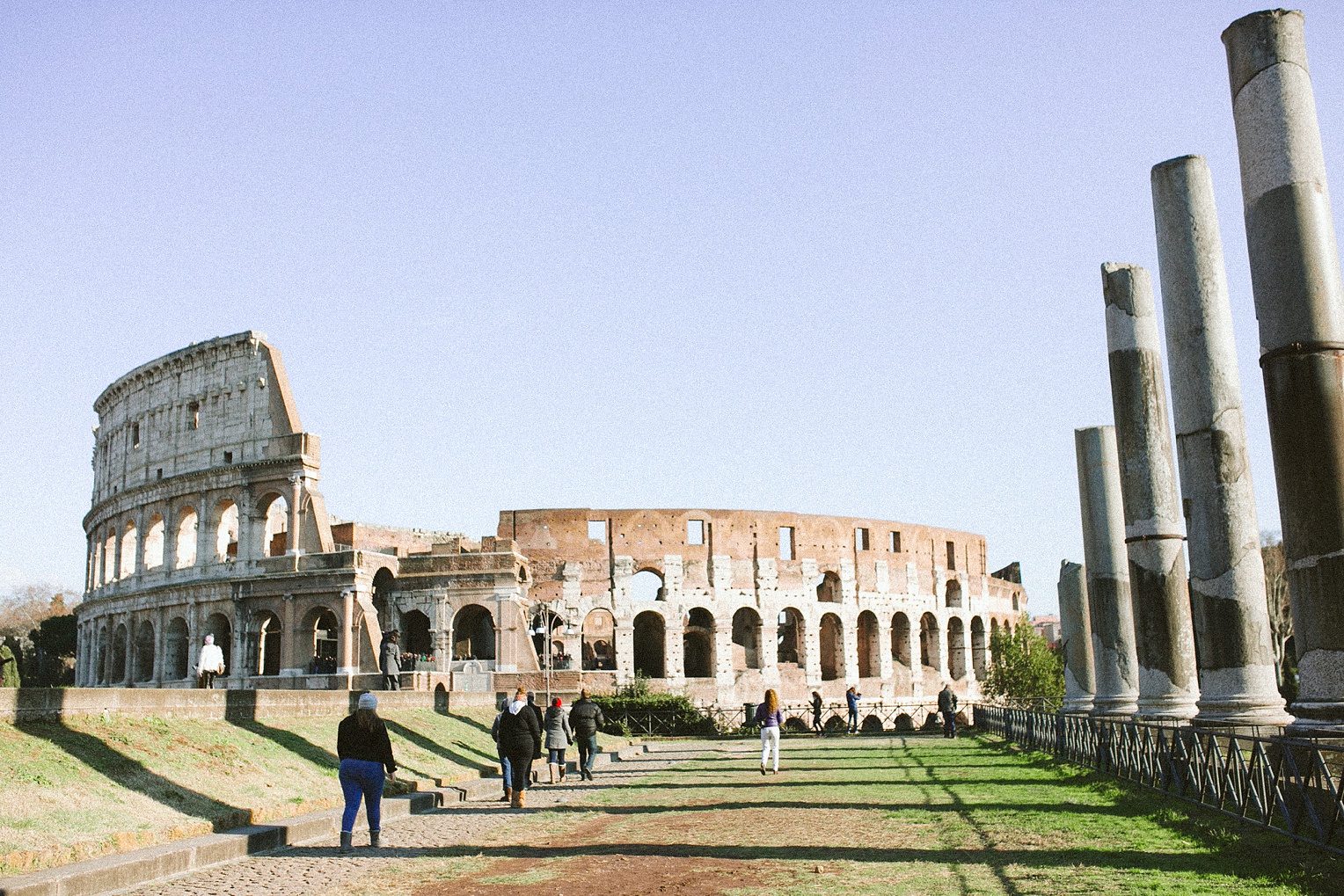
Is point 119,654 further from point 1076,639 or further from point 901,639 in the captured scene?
point 1076,639

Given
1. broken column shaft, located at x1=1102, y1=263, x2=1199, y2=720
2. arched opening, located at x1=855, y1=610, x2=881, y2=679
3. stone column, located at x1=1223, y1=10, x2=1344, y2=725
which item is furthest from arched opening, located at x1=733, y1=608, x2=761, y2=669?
stone column, located at x1=1223, y1=10, x2=1344, y2=725

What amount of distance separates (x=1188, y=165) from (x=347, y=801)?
991cm

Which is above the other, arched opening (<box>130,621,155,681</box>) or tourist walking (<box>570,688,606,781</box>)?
arched opening (<box>130,621,155,681</box>)

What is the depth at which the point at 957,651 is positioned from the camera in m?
47.8

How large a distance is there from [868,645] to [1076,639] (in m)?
25.0

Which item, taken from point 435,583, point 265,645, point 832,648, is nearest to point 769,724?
point 435,583

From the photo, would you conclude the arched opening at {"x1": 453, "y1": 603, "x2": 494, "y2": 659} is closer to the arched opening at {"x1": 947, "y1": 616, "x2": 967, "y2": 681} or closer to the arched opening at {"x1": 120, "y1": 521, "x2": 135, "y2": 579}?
the arched opening at {"x1": 120, "y1": 521, "x2": 135, "y2": 579}

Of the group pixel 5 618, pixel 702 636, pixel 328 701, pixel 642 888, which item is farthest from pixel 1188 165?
pixel 5 618

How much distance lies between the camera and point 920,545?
1841 inches

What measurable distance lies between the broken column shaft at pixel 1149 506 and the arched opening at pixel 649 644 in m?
28.8

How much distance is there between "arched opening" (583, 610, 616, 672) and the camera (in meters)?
40.2

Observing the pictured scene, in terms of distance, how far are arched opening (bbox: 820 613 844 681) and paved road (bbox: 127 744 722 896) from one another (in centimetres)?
3101

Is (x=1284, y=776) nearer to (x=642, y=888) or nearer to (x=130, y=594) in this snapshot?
(x=642, y=888)

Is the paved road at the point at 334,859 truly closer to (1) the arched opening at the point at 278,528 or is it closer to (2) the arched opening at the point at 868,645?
(1) the arched opening at the point at 278,528
